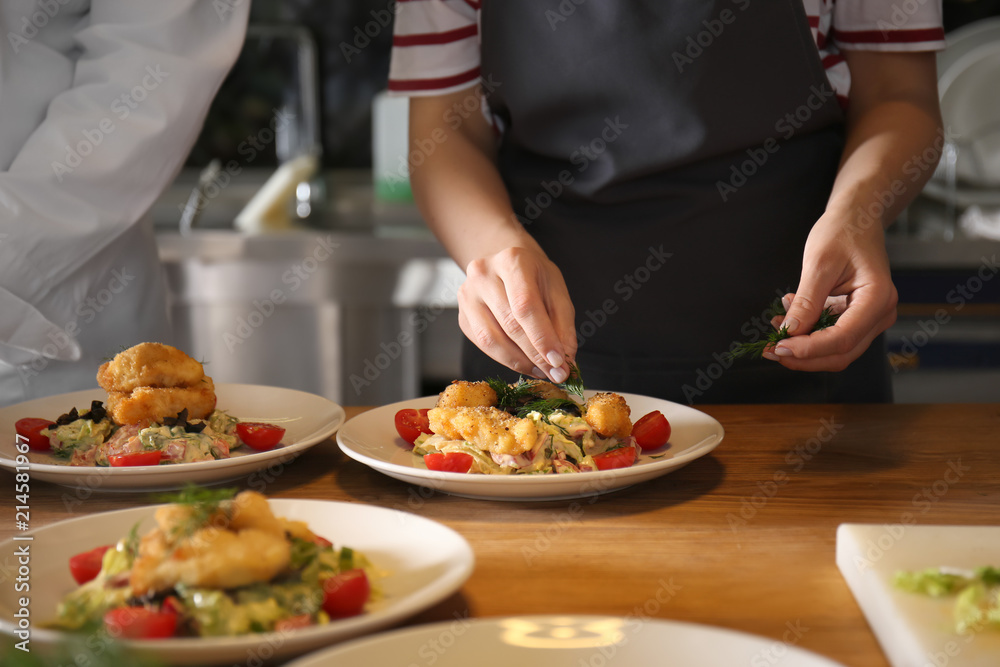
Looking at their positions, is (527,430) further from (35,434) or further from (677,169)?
(677,169)

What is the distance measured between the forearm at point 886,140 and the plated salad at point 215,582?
36.1 inches

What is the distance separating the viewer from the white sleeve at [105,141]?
56.1 inches

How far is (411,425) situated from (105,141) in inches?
28.3

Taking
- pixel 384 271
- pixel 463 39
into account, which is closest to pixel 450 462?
pixel 463 39

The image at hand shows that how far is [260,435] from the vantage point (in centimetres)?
113

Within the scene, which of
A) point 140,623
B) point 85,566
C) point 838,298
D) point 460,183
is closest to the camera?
point 140,623

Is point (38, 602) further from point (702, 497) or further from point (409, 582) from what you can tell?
point (702, 497)

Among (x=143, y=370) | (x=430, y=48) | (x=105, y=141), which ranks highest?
(x=430, y=48)

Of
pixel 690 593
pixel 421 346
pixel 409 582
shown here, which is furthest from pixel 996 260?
pixel 409 582

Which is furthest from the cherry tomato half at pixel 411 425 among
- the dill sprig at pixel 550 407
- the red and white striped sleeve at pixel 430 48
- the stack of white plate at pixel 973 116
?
the stack of white plate at pixel 973 116

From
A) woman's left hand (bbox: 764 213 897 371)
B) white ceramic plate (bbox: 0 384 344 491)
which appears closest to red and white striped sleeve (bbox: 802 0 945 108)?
woman's left hand (bbox: 764 213 897 371)

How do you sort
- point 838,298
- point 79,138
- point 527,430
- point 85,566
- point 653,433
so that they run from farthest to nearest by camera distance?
point 79,138
point 838,298
point 653,433
point 527,430
point 85,566

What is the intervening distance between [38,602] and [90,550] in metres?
0.08

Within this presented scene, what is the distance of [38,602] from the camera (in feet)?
2.35
